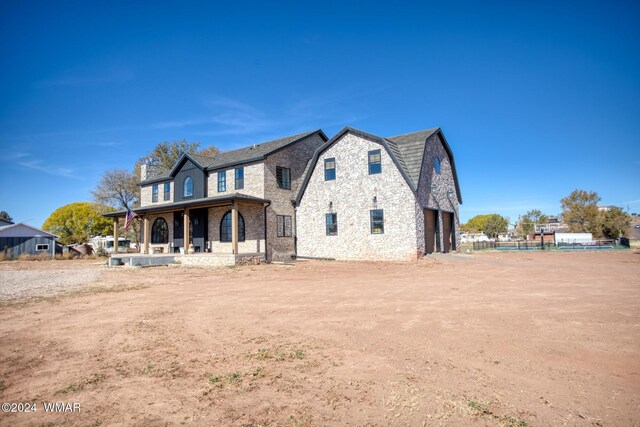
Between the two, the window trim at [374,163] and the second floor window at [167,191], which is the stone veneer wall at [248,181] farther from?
the window trim at [374,163]

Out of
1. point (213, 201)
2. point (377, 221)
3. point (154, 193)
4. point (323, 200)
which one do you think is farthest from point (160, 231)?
point (377, 221)

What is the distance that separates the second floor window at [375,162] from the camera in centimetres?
2064

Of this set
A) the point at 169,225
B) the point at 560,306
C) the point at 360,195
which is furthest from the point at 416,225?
the point at 169,225

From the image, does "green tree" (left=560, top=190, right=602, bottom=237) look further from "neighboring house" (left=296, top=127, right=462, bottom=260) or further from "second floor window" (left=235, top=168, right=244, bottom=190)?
"second floor window" (left=235, top=168, right=244, bottom=190)

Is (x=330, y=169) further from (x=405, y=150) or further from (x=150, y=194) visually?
(x=150, y=194)

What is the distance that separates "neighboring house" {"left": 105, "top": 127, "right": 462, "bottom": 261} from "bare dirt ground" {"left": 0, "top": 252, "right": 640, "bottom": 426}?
461 inches

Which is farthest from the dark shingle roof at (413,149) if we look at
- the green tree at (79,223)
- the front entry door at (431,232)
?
the green tree at (79,223)

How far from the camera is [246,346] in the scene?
5.14m

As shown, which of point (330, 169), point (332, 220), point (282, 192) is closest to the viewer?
point (332, 220)

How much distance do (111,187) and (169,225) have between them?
21668 mm

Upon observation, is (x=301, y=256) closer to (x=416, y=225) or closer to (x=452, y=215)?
(x=416, y=225)

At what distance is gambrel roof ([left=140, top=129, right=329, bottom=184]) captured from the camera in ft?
77.5

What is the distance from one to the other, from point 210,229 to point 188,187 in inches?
175

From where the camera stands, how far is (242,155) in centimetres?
2552
